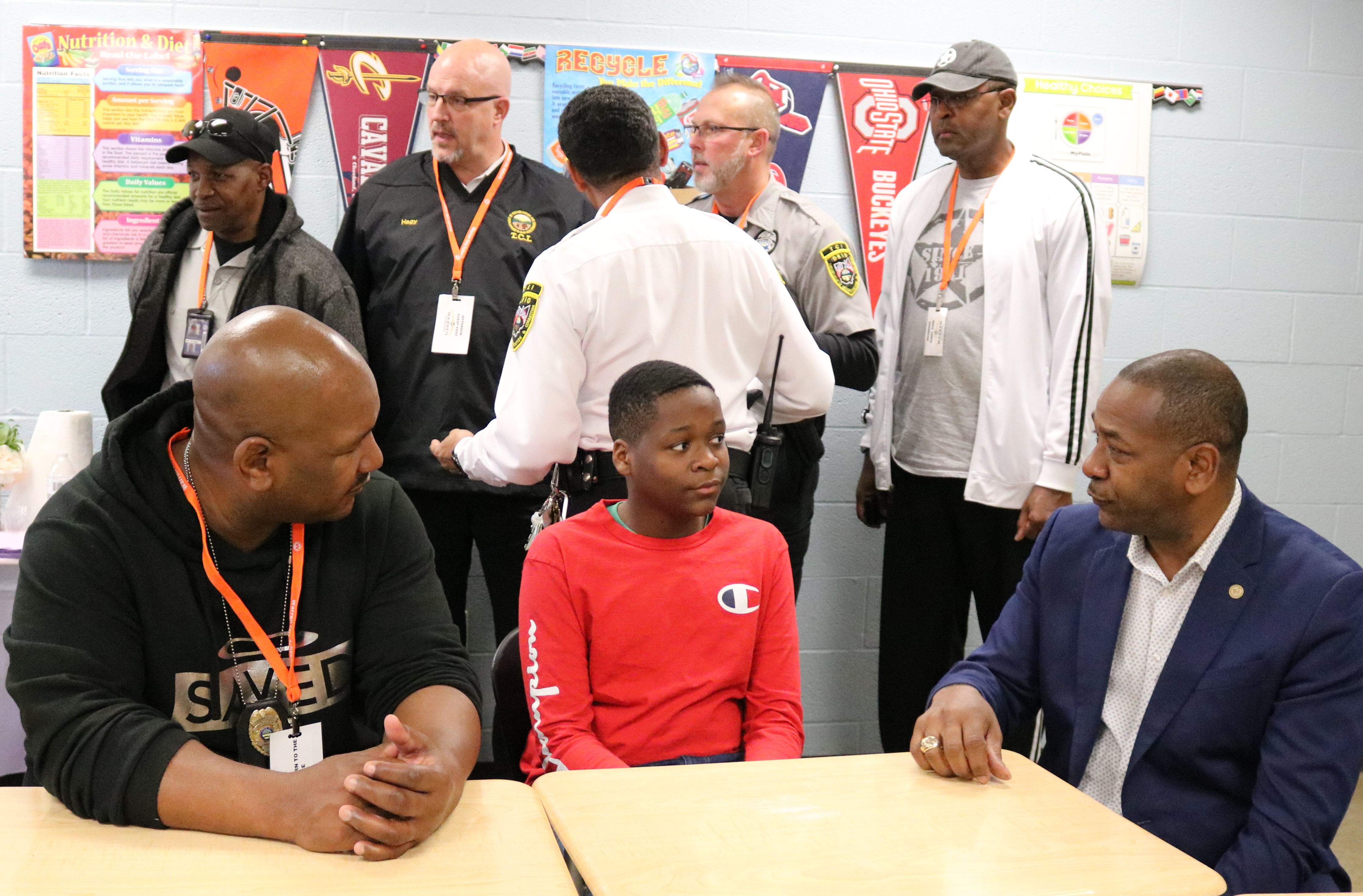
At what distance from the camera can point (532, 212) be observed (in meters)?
3.13

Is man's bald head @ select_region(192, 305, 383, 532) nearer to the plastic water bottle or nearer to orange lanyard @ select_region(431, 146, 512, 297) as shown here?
orange lanyard @ select_region(431, 146, 512, 297)

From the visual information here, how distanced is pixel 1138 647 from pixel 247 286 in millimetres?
2186

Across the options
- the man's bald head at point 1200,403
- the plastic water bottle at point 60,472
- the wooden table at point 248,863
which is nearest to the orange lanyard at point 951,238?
the man's bald head at point 1200,403

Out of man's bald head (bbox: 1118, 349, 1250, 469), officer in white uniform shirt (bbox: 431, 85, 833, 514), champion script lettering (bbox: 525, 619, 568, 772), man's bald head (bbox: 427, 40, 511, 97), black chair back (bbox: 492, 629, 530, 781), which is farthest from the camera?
man's bald head (bbox: 427, 40, 511, 97)

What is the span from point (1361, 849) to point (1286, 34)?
248 cm

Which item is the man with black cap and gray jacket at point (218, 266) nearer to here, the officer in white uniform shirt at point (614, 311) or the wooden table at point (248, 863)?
the officer in white uniform shirt at point (614, 311)

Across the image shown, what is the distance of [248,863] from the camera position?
45.9 inches

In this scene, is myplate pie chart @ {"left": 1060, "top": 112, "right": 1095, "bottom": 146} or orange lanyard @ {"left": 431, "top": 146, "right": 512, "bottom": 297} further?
myplate pie chart @ {"left": 1060, "top": 112, "right": 1095, "bottom": 146}

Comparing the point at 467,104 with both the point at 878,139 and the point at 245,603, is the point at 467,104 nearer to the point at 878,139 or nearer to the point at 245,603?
the point at 878,139

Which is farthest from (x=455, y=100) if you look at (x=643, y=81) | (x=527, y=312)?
(x=527, y=312)

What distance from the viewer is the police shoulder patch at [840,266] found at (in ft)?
9.62

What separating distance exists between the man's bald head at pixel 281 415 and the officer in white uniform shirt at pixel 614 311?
818 millimetres

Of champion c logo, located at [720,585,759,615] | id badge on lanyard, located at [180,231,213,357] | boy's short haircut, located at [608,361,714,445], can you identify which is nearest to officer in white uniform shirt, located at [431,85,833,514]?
boy's short haircut, located at [608,361,714,445]

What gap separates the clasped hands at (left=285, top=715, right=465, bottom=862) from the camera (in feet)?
3.92
